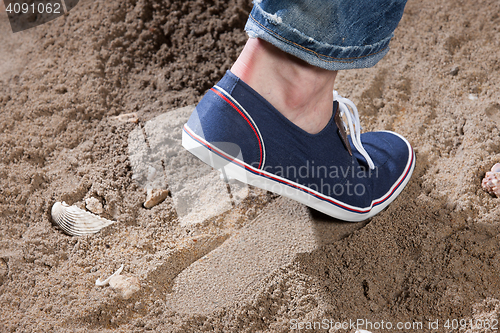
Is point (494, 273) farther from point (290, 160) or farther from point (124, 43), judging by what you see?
point (124, 43)

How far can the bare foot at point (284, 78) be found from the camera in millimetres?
880

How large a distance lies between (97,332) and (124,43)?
4.17ft

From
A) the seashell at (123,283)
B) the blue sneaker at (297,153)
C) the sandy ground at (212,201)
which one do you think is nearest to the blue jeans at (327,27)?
the blue sneaker at (297,153)

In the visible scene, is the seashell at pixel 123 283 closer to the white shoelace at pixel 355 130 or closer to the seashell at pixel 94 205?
the seashell at pixel 94 205

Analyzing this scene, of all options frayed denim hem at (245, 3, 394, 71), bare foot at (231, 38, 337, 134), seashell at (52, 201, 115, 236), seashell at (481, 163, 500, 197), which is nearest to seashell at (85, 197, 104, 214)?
seashell at (52, 201, 115, 236)

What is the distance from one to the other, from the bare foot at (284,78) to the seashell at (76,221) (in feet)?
2.27

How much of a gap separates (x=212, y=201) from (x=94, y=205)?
41cm

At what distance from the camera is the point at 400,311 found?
95 centimetres

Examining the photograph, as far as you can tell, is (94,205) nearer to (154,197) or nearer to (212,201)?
(154,197)

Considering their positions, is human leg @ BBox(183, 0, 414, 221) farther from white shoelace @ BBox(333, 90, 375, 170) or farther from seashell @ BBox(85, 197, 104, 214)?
seashell @ BBox(85, 197, 104, 214)

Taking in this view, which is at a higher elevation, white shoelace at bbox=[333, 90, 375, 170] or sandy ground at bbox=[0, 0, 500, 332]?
white shoelace at bbox=[333, 90, 375, 170]

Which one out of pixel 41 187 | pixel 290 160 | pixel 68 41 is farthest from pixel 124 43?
pixel 290 160

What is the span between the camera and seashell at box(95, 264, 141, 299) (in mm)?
1002

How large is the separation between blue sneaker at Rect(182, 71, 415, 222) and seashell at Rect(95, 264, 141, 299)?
43 centimetres
